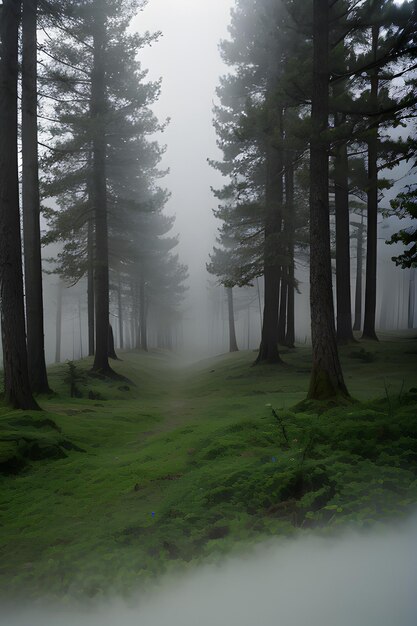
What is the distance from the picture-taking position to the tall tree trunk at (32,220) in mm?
11031

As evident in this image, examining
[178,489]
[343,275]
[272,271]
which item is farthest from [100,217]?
[178,489]

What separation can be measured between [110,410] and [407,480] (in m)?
7.60

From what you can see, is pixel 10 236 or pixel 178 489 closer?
pixel 178 489

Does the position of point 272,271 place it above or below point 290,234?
below

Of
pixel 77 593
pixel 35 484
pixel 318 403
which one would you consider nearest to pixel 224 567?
pixel 77 593

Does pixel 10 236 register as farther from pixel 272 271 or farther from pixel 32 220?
pixel 272 271

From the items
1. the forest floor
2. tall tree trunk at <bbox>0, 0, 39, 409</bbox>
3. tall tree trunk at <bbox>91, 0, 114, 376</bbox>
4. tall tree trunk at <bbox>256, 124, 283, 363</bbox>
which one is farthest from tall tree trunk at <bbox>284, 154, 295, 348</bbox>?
the forest floor

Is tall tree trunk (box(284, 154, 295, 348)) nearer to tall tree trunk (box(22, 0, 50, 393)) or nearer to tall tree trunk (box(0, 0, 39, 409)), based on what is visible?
tall tree trunk (box(22, 0, 50, 393))

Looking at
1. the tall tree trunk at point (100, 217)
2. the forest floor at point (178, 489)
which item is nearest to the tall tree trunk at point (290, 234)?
the tall tree trunk at point (100, 217)

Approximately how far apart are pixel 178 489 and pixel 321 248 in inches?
201

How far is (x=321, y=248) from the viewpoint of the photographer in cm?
789

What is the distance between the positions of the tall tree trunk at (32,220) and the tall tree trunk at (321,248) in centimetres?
711

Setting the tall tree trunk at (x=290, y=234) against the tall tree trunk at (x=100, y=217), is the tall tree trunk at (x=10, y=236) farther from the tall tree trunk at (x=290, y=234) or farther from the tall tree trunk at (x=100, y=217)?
the tall tree trunk at (x=290, y=234)

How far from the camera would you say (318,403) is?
7148 millimetres
